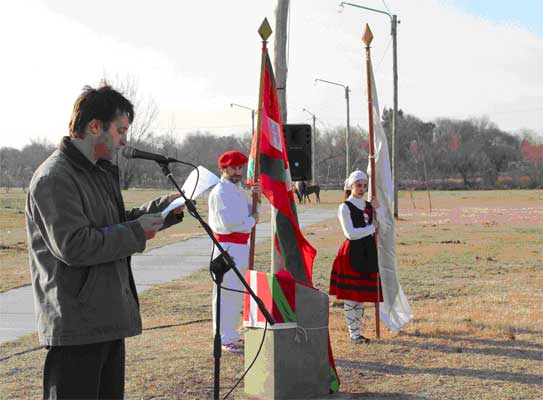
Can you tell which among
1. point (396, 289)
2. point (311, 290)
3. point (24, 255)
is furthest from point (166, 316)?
point (24, 255)

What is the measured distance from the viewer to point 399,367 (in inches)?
297

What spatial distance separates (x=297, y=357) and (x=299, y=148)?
3.95 m

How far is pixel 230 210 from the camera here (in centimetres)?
790

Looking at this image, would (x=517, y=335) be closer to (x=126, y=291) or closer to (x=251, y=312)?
(x=251, y=312)

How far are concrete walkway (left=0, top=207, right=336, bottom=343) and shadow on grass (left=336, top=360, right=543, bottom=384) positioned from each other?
388 centimetres

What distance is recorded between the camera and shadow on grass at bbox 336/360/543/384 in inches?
279

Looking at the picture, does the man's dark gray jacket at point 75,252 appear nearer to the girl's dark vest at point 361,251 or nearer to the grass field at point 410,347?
the grass field at point 410,347

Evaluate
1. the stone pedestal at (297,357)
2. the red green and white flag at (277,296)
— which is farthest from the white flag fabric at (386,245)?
the red green and white flag at (277,296)

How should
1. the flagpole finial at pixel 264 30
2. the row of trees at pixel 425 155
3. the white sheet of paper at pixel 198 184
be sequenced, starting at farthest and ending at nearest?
the row of trees at pixel 425 155 → the flagpole finial at pixel 264 30 → the white sheet of paper at pixel 198 184

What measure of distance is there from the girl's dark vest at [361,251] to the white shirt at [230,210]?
Answer: 124 cm

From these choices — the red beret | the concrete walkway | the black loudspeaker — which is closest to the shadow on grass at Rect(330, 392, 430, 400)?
the red beret

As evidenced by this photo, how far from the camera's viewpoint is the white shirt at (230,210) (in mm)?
7883

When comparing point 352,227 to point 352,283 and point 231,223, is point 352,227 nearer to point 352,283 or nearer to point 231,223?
point 352,283

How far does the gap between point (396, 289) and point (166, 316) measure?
3196 millimetres
